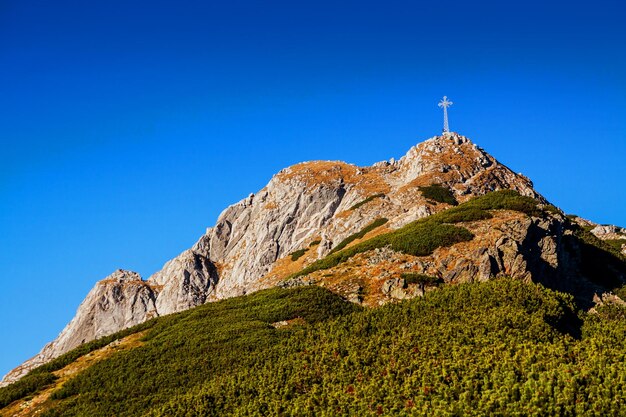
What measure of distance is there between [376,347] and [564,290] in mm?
31889

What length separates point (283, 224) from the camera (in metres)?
122

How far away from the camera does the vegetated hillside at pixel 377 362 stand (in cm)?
2956

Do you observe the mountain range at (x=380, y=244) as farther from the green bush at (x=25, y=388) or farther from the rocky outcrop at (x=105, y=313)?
the green bush at (x=25, y=388)

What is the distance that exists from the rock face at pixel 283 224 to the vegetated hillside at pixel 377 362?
39.7 metres

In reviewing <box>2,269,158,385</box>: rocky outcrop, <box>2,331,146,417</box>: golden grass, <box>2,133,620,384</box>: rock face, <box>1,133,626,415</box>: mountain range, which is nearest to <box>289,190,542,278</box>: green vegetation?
<box>1,133,626,415</box>: mountain range

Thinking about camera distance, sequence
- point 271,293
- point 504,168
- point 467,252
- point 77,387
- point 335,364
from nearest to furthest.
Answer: point 335,364, point 77,387, point 467,252, point 271,293, point 504,168

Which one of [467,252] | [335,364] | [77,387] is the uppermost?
[467,252]

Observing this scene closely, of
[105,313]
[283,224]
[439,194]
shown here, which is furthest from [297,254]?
[105,313]

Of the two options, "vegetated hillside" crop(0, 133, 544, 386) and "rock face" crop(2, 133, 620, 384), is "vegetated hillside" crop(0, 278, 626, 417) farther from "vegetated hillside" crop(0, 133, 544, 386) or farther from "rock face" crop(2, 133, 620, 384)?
"vegetated hillside" crop(0, 133, 544, 386)

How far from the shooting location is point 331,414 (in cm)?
3141

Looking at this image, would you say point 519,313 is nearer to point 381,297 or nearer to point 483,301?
point 483,301

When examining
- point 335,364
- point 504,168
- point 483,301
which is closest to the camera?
point 335,364

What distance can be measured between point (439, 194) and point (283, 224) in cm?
3875

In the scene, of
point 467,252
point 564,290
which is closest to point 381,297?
point 467,252
